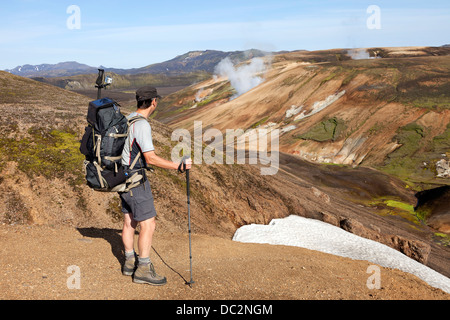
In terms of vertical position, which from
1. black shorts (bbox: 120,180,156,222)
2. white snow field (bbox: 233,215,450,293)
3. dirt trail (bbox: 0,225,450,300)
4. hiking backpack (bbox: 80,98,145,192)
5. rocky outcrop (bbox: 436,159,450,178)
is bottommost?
rocky outcrop (bbox: 436,159,450,178)

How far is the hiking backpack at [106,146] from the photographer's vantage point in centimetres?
630

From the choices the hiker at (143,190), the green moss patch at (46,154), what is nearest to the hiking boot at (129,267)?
the hiker at (143,190)

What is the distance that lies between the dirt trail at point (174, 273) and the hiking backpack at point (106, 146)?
1.86 m

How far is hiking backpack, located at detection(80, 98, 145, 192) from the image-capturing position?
630 centimetres

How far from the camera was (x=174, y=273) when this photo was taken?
771cm

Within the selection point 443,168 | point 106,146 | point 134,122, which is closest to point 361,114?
point 443,168

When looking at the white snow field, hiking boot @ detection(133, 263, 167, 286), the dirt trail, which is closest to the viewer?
the dirt trail

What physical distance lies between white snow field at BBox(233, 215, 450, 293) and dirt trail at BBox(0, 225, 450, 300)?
5024 mm

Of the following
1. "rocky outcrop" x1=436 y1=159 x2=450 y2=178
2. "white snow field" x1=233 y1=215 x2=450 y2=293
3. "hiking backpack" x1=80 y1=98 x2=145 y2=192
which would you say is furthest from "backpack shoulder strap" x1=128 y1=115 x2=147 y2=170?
"rocky outcrop" x1=436 y1=159 x2=450 y2=178

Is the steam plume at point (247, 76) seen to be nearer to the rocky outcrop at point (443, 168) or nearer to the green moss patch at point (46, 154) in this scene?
the rocky outcrop at point (443, 168)

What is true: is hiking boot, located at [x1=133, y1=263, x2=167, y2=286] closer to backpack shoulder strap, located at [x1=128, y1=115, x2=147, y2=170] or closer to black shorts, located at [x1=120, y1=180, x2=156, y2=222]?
black shorts, located at [x1=120, y1=180, x2=156, y2=222]

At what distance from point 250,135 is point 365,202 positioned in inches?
1149
